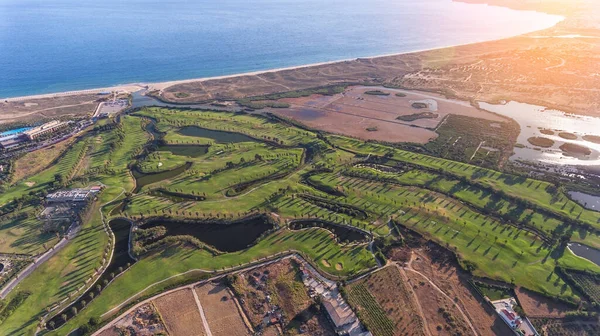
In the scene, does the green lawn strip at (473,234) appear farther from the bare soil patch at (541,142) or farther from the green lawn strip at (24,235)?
the green lawn strip at (24,235)

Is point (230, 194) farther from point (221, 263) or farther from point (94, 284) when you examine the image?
point (94, 284)

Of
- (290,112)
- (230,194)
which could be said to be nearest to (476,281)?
(230,194)

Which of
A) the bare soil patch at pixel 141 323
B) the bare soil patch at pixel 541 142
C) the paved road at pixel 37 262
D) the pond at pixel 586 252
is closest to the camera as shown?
the bare soil patch at pixel 141 323

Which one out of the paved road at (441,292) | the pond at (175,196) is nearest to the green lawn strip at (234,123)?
the pond at (175,196)

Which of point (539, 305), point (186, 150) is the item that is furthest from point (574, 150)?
point (186, 150)

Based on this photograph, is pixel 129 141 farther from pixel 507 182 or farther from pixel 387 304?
pixel 507 182

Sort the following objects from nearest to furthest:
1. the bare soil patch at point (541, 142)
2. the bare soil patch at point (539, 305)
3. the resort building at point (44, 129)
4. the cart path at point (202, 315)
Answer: the cart path at point (202, 315) → the bare soil patch at point (539, 305) → the bare soil patch at point (541, 142) → the resort building at point (44, 129)

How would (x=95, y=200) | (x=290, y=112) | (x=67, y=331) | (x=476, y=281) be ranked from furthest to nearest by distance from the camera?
(x=290, y=112) → (x=95, y=200) → (x=476, y=281) → (x=67, y=331)

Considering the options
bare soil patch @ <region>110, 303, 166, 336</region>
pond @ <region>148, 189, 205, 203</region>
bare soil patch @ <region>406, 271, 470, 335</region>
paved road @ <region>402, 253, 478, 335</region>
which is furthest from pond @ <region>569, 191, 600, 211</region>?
bare soil patch @ <region>110, 303, 166, 336</region>
